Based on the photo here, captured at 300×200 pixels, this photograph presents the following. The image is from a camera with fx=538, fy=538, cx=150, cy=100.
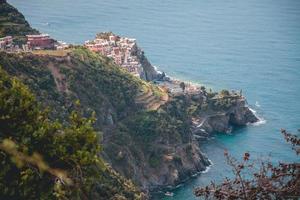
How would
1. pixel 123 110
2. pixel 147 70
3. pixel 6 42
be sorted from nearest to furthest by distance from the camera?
pixel 6 42, pixel 123 110, pixel 147 70

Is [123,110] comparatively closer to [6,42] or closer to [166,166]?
[166,166]

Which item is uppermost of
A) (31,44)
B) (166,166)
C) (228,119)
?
(31,44)

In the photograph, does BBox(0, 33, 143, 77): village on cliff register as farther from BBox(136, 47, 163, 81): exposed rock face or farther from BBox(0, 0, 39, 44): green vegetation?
BBox(0, 0, 39, 44): green vegetation

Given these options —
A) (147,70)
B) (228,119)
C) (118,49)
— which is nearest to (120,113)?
(118,49)

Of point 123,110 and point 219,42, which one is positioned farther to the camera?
point 219,42

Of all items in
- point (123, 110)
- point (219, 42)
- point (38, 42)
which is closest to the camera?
point (123, 110)

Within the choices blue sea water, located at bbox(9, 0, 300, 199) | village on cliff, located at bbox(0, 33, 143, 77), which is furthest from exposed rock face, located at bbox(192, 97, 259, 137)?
village on cliff, located at bbox(0, 33, 143, 77)

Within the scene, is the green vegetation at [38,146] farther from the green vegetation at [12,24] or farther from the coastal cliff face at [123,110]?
the green vegetation at [12,24]
